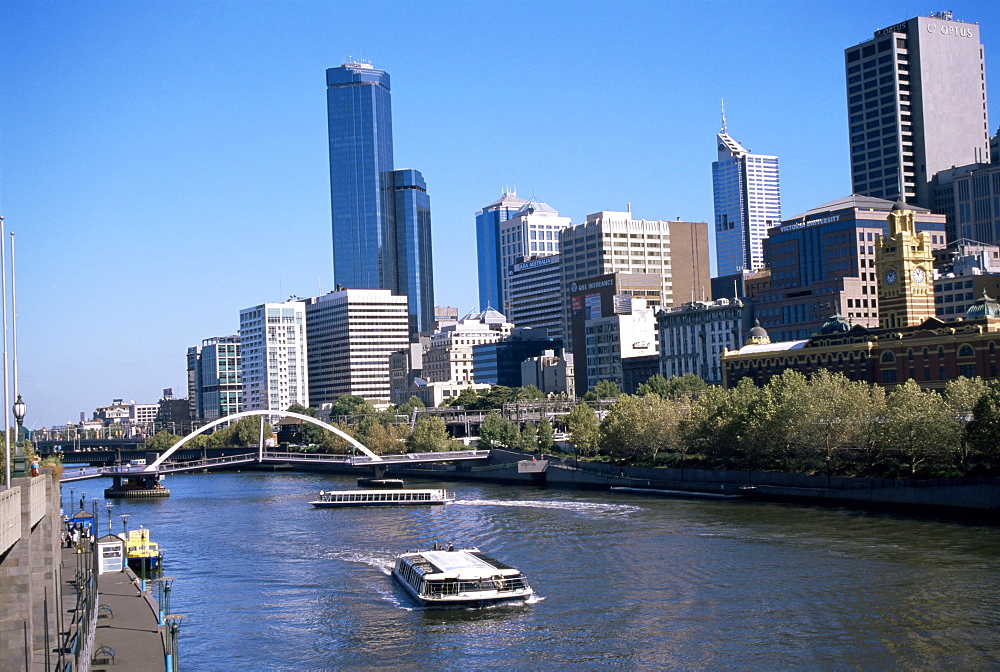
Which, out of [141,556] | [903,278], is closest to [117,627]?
[141,556]

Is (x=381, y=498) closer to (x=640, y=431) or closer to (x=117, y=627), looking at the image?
(x=640, y=431)

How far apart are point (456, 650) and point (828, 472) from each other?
57633 millimetres

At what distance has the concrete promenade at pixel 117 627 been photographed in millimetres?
40938

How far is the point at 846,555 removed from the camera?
6819 cm

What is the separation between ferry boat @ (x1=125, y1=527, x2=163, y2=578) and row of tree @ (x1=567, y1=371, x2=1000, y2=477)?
183ft

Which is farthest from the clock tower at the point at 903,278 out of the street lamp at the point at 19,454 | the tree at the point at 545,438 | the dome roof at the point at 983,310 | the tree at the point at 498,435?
the street lamp at the point at 19,454

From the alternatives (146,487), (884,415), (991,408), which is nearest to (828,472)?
(884,415)

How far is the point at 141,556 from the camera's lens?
7244 centimetres

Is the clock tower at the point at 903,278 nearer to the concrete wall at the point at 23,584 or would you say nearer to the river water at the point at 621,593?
the river water at the point at 621,593

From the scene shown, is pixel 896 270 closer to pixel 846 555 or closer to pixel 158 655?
pixel 846 555

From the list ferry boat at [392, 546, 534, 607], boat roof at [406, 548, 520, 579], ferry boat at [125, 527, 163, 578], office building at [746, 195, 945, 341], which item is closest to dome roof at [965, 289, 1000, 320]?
office building at [746, 195, 945, 341]

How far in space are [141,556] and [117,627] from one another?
25.5 metres

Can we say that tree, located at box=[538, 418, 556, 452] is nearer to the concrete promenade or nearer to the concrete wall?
the concrete promenade

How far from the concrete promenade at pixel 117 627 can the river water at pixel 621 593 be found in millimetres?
2542
